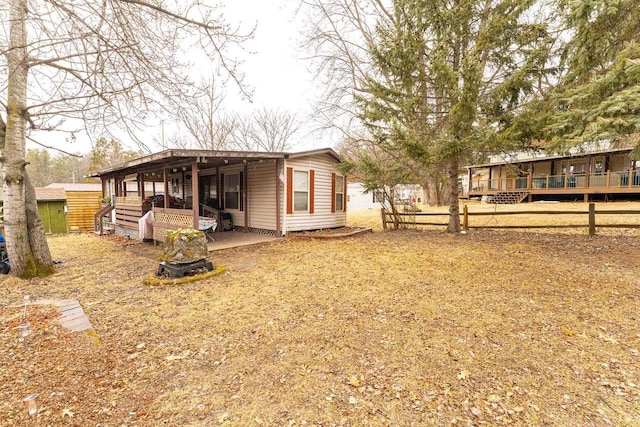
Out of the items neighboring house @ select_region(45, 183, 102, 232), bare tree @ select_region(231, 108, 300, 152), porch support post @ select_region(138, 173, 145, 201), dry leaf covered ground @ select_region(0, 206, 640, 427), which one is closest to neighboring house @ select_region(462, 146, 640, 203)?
dry leaf covered ground @ select_region(0, 206, 640, 427)

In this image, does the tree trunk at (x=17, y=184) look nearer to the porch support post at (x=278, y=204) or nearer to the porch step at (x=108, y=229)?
the porch support post at (x=278, y=204)

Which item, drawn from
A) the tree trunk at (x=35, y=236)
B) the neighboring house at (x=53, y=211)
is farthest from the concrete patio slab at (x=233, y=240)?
the neighboring house at (x=53, y=211)

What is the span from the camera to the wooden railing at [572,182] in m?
15.1

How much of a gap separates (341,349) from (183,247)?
11.7 feet

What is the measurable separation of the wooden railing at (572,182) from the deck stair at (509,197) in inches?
17.4

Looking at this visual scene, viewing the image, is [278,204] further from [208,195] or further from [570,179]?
[570,179]

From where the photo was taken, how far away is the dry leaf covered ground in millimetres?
2080

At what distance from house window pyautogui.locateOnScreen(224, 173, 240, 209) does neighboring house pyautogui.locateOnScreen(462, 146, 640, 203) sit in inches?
425

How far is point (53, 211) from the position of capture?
12.4 meters

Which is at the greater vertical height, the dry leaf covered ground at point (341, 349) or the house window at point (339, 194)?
the house window at point (339, 194)

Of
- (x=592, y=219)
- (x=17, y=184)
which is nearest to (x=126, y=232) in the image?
(x=17, y=184)

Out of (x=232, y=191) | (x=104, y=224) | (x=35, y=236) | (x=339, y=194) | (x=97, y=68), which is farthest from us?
(x=104, y=224)

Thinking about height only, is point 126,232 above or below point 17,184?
below

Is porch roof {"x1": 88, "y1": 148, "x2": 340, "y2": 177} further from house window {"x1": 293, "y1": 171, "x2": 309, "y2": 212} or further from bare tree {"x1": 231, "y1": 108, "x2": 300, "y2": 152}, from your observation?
bare tree {"x1": 231, "y1": 108, "x2": 300, "y2": 152}
